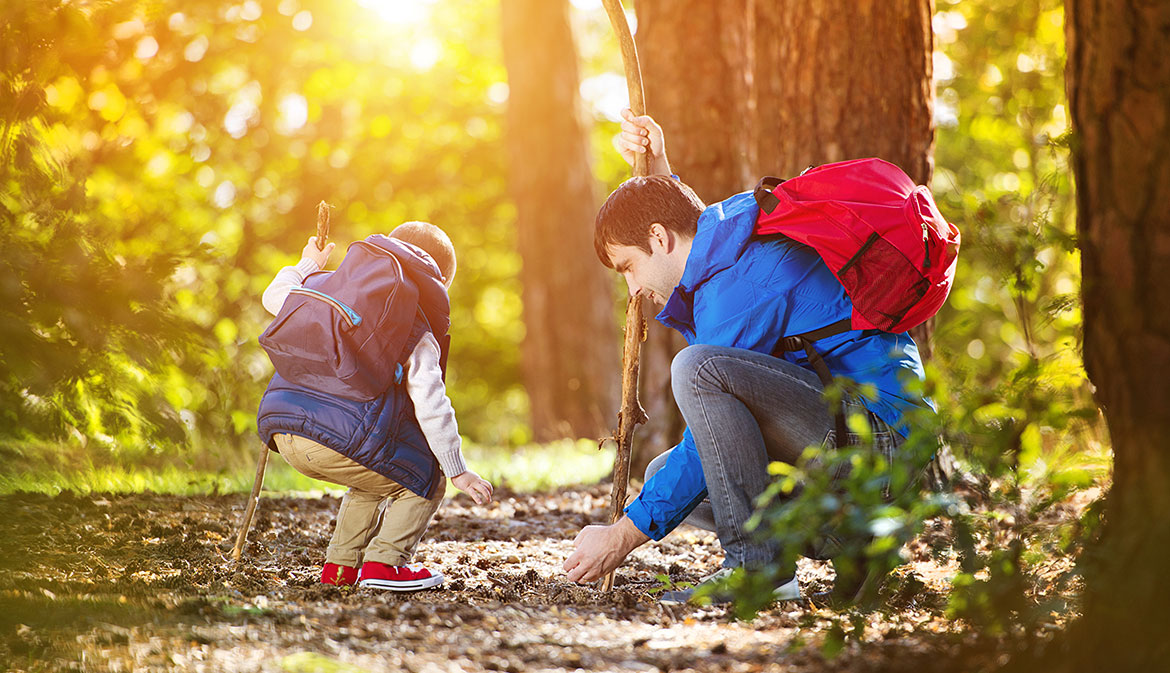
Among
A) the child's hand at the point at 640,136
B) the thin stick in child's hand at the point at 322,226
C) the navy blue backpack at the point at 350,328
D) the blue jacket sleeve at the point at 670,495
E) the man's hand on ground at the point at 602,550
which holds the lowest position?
the man's hand on ground at the point at 602,550

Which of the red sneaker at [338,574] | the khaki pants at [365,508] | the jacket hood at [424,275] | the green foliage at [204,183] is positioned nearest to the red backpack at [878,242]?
the jacket hood at [424,275]

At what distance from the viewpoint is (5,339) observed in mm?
3441

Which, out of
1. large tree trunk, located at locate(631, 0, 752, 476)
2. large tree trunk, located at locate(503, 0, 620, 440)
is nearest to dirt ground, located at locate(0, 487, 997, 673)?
large tree trunk, located at locate(631, 0, 752, 476)

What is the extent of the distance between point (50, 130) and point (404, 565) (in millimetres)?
2399

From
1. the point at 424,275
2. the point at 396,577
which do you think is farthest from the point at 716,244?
the point at 396,577

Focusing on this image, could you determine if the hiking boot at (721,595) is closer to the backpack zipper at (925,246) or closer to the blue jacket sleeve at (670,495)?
the blue jacket sleeve at (670,495)

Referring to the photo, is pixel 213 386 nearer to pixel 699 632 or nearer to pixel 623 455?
pixel 623 455

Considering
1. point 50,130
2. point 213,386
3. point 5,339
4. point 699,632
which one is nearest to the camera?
point 699,632

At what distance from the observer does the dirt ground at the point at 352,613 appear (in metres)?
2.29

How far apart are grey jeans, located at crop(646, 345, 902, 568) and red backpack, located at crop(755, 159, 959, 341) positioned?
30 centimetres

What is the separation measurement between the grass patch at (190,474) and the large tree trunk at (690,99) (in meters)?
0.84

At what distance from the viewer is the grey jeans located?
9.81 ft

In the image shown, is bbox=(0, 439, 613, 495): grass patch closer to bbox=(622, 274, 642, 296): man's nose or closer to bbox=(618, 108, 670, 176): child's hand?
bbox=(622, 274, 642, 296): man's nose

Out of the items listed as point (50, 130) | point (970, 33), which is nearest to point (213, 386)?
point (50, 130)
